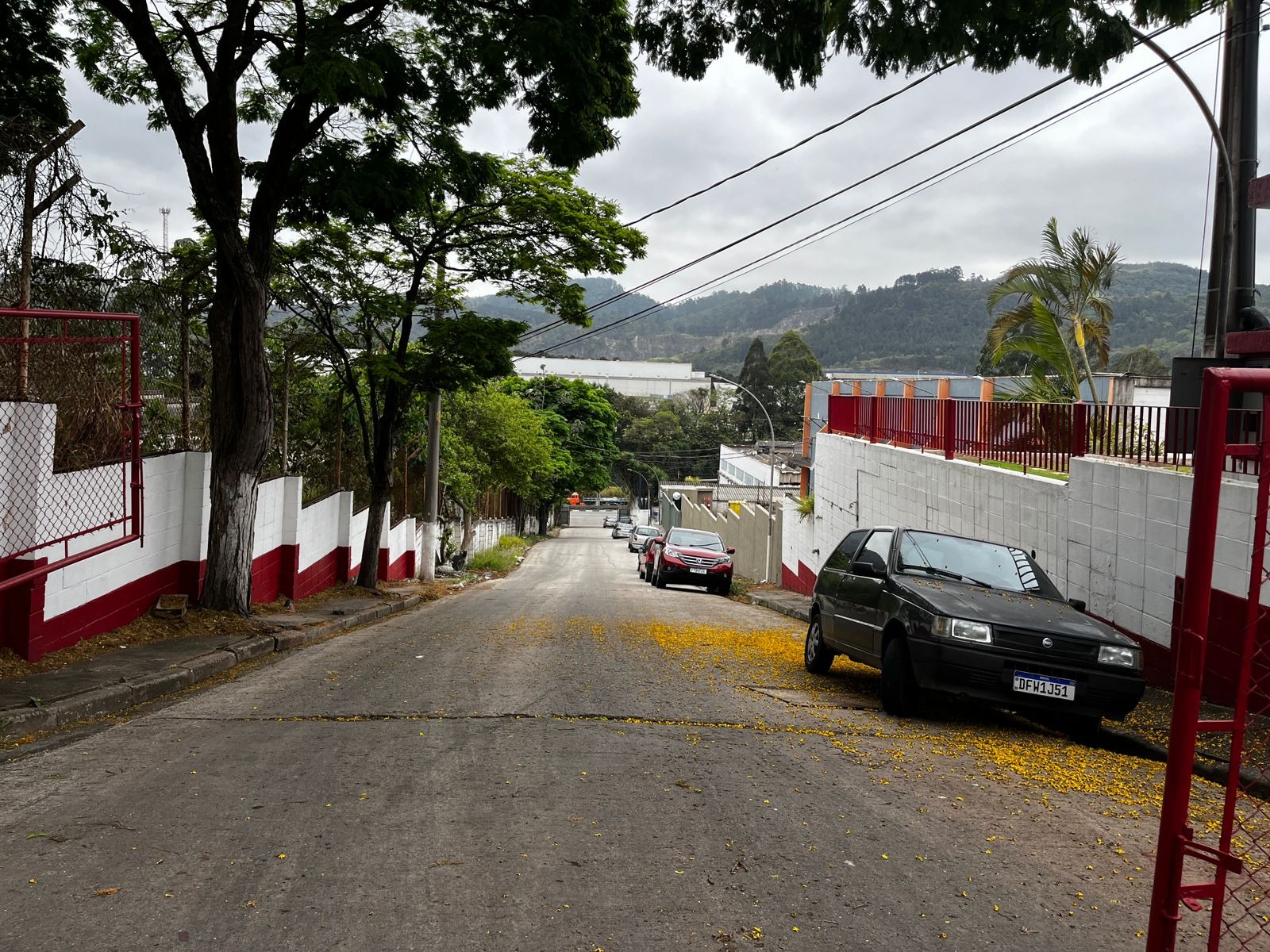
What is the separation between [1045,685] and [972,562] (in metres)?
1.94

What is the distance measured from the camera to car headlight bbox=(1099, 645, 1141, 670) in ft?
25.3

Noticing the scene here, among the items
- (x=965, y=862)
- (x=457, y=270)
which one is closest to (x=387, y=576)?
(x=457, y=270)

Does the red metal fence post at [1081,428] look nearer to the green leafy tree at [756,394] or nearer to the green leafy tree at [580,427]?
the green leafy tree at [580,427]

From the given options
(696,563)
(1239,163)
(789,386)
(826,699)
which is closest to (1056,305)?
(1239,163)

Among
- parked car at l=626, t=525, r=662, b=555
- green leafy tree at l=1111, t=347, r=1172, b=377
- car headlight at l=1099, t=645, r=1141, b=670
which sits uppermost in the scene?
green leafy tree at l=1111, t=347, r=1172, b=377

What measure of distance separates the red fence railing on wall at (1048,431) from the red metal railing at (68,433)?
26.6 feet

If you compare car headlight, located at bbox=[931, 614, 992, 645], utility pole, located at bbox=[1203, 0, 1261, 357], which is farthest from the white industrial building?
car headlight, located at bbox=[931, 614, 992, 645]

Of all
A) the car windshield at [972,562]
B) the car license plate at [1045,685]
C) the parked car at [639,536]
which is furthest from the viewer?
the parked car at [639,536]

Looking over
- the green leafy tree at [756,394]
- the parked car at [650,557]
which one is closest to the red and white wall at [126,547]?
the parked car at [650,557]

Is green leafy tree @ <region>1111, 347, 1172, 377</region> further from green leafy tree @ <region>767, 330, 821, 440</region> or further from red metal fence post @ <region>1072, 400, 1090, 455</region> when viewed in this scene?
red metal fence post @ <region>1072, 400, 1090, 455</region>

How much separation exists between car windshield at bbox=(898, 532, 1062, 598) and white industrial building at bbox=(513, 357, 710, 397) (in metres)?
136

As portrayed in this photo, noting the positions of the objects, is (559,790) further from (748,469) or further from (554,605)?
(748,469)

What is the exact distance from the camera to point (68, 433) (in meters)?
9.27

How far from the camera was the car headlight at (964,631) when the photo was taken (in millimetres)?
7812
